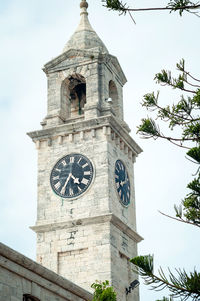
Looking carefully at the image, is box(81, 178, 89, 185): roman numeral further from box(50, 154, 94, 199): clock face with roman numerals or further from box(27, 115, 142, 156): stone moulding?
box(27, 115, 142, 156): stone moulding

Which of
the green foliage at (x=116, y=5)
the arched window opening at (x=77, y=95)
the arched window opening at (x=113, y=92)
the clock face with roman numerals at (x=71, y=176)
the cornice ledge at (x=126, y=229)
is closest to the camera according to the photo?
the green foliage at (x=116, y=5)

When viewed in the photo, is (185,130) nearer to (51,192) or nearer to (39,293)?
(39,293)

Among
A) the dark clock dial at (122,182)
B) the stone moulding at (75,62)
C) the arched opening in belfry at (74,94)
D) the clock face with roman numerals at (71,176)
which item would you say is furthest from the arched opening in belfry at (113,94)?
the clock face with roman numerals at (71,176)

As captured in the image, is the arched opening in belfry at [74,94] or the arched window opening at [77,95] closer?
the arched opening in belfry at [74,94]

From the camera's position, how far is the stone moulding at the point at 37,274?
2014 cm

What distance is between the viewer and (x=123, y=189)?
3381 cm

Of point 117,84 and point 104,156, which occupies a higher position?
point 117,84

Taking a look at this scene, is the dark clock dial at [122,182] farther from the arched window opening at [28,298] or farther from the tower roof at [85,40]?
the arched window opening at [28,298]

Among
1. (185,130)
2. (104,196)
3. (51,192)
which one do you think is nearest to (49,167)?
(51,192)

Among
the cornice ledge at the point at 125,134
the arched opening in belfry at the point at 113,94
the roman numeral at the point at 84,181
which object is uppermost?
the arched opening in belfry at the point at 113,94

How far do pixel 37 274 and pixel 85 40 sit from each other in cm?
1829

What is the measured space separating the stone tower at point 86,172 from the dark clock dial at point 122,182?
57mm

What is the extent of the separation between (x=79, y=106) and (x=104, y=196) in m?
7.23

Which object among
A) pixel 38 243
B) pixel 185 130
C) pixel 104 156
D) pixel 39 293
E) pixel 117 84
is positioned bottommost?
pixel 39 293
